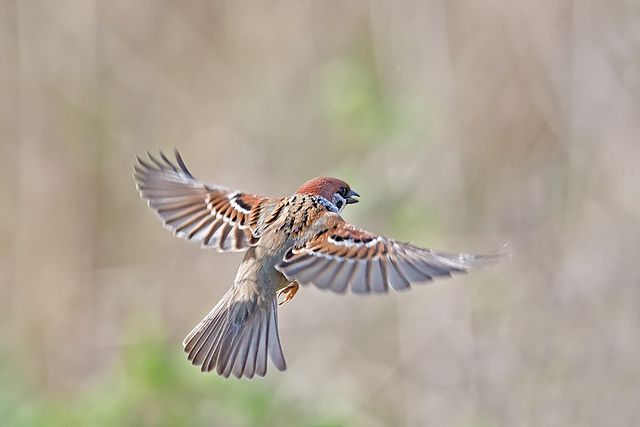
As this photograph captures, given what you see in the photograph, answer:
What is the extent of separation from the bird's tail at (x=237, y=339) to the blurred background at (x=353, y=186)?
1.61 metres

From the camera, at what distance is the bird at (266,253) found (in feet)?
11.2

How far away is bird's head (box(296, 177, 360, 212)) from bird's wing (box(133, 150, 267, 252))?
0.79 feet

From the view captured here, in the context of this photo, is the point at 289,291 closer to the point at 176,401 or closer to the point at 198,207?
the point at 198,207

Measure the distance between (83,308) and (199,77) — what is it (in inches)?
73.8

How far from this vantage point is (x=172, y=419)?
540 cm

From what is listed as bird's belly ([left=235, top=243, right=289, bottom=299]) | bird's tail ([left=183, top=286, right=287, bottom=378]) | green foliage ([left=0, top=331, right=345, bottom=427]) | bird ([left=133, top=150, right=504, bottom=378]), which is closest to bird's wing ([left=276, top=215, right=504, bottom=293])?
bird ([left=133, top=150, right=504, bottom=378])

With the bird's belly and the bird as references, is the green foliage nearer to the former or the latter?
the bird

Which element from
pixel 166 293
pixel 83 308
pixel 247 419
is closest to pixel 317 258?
pixel 247 419

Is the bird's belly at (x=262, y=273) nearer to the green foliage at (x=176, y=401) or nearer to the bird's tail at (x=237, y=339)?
the bird's tail at (x=237, y=339)

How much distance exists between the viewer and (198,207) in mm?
4121

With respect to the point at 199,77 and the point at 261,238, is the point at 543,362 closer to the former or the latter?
the point at 261,238

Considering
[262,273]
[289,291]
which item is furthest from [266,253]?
[289,291]

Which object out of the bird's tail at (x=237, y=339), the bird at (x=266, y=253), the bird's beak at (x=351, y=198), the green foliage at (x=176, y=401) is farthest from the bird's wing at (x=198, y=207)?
the green foliage at (x=176, y=401)

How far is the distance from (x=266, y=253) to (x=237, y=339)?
1.03 feet
